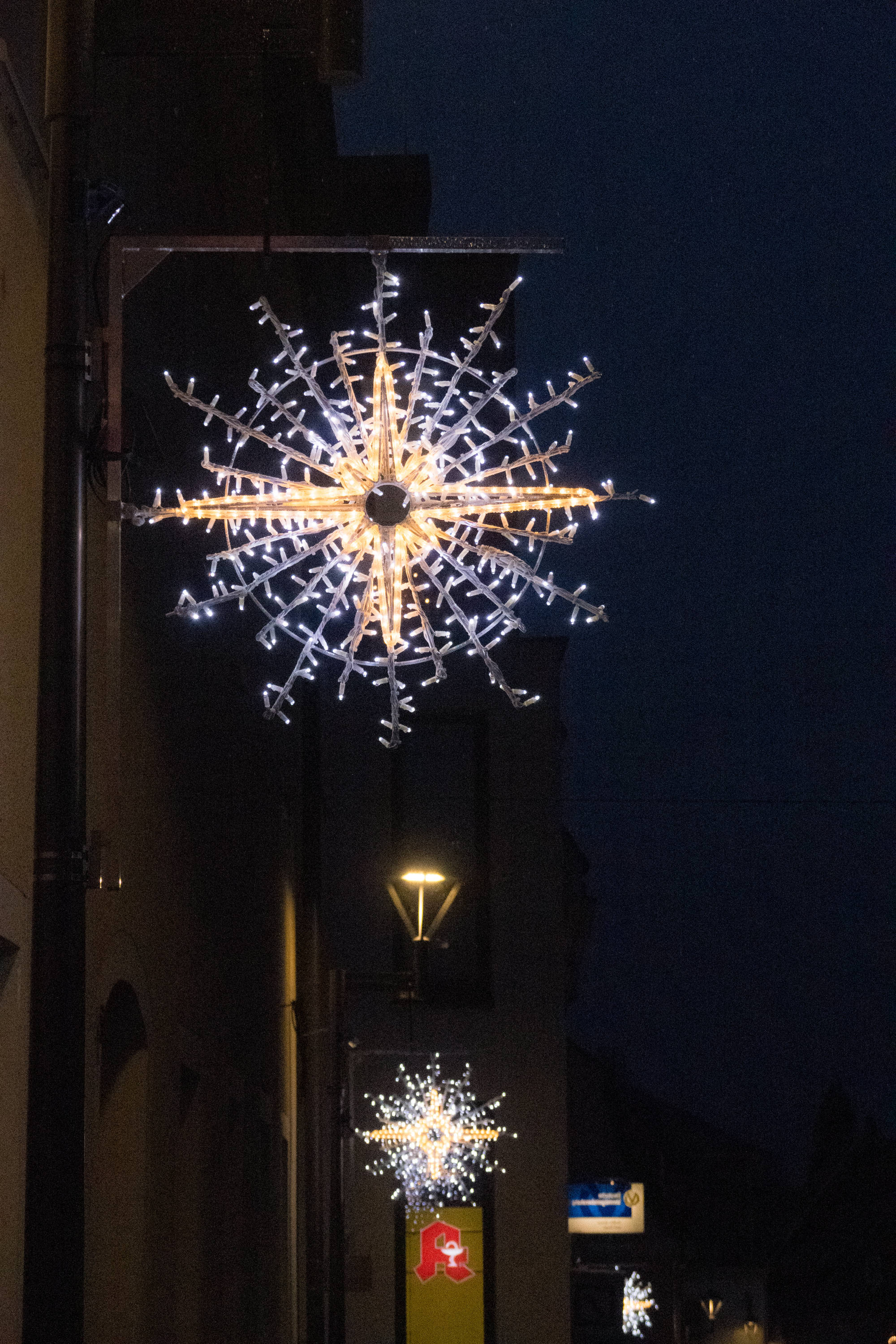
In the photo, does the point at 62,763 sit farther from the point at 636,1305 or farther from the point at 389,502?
the point at 636,1305

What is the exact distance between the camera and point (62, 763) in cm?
592

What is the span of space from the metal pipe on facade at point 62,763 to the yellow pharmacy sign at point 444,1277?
77.4 feet

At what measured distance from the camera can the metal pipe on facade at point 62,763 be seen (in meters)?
5.46

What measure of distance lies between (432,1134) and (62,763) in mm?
19718

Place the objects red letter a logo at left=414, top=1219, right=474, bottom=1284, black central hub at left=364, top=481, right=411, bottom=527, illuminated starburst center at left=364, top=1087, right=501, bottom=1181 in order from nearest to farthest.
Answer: black central hub at left=364, top=481, right=411, bottom=527
illuminated starburst center at left=364, top=1087, right=501, bottom=1181
red letter a logo at left=414, top=1219, right=474, bottom=1284

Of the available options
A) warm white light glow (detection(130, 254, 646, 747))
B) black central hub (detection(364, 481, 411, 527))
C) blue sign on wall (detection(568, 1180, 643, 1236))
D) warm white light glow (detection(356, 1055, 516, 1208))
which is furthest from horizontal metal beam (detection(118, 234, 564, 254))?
blue sign on wall (detection(568, 1180, 643, 1236))

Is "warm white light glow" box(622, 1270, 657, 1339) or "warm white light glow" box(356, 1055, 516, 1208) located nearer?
"warm white light glow" box(356, 1055, 516, 1208)

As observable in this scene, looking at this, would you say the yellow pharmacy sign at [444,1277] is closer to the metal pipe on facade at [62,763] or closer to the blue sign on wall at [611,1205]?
the blue sign on wall at [611,1205]

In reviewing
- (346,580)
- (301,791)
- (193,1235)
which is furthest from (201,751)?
(301,791)

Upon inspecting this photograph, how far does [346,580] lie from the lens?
276 inches

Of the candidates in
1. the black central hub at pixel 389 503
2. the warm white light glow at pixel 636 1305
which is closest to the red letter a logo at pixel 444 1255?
the black central hub at pixel 389 503

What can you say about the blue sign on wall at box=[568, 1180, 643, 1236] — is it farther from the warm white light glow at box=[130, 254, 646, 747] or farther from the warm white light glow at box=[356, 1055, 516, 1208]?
the warm white light glow at box=[130, 254, 646, 747]

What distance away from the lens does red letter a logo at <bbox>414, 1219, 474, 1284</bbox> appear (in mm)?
28453

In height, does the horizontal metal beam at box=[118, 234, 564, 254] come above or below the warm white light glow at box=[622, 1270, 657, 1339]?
above
